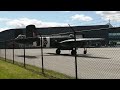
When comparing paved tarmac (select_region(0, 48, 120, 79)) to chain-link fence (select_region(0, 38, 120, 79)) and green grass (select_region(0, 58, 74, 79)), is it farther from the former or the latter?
green grass (select_region(0, 58, 74, 79))

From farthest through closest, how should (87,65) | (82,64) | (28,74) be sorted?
(82,64) → (87,65) → (28,74)

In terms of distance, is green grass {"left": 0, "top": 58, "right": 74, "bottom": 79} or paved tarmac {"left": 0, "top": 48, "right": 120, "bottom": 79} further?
paved tarmac {"left": 0, "top": 48, "right": 120, "bottom": 79}

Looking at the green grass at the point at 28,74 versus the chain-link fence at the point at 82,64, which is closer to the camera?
the green grass at the point at 28,74

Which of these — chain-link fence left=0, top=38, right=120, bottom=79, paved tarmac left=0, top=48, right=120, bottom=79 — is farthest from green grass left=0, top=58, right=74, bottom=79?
paved tarmac left=0, top=48, right=120, bottom=79

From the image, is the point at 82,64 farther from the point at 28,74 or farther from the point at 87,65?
the point at 28,74

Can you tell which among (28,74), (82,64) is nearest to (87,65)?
(82,64)

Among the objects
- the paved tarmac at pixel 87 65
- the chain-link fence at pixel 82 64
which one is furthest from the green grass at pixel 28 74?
the paved tarmac at pixel 87 65

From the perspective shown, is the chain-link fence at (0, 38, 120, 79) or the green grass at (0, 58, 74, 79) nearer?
the green grass at (0, 58, 74, 79)

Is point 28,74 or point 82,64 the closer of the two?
point 28,74

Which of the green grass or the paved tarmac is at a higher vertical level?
the green grass

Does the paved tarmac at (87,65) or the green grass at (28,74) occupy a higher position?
the green grass at (28,74)

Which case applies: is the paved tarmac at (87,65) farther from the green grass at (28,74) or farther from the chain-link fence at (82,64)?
the green grass at (28,74)
